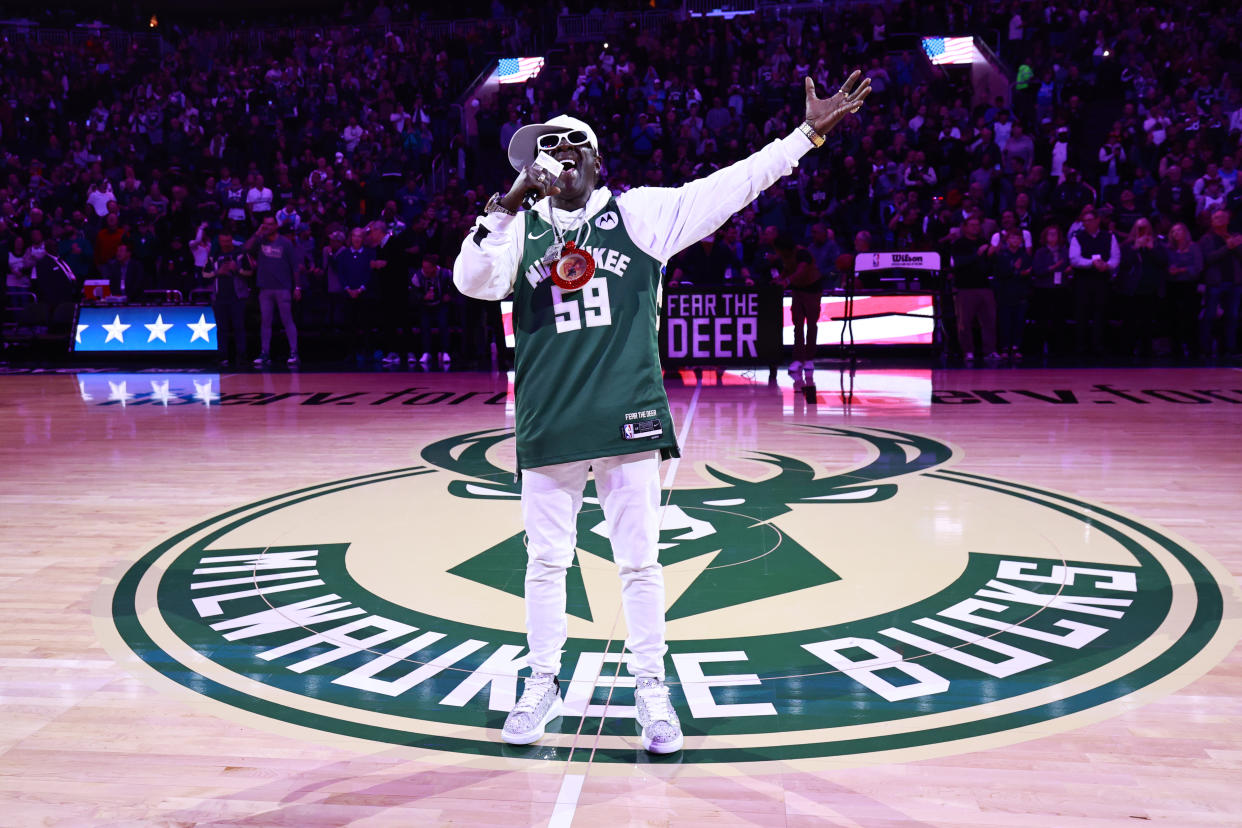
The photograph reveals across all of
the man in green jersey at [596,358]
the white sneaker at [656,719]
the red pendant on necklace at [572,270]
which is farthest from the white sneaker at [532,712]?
the red pendant on necklace at [572,270]

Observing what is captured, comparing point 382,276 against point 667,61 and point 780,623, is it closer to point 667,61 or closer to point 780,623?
point 667,61

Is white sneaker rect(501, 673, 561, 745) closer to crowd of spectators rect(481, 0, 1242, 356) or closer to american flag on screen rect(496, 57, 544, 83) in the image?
crowd of spectators rect(481, 0, 1242, 356)

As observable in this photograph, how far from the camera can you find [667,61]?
62.1 feet

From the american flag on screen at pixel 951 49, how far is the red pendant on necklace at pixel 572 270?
18.0 meters

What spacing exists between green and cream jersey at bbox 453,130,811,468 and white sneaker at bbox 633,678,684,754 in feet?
2.30

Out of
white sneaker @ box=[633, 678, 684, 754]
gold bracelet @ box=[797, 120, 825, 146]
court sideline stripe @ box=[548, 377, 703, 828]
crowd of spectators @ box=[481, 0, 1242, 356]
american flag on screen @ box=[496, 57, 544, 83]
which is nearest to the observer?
court sideline stripe @ box=[548, 377, 703, 828]

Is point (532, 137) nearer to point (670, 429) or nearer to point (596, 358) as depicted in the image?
point (596, 358)

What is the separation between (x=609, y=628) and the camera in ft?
13.3

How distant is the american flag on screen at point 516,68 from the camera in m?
22.1

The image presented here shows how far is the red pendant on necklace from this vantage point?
3021mm

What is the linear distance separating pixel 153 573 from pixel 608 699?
8.43ft

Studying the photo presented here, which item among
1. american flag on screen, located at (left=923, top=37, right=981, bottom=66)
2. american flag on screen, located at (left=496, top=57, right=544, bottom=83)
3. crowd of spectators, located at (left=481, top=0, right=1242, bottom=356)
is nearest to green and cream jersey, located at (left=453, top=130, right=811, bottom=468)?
crowd of spectators, located at (left=481, top=0, right=1242, bottom=356)

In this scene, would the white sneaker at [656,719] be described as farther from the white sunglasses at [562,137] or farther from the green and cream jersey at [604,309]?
the white sunglasses at [562,137]

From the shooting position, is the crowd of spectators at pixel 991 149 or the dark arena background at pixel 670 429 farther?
the crowd of spectators at pixel 991 149
